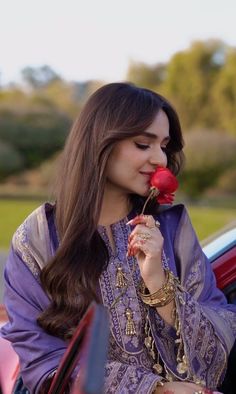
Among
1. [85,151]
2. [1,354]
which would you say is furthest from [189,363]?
[1,354]

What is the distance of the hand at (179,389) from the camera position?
2154 millimetres

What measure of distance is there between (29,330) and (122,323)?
0.26 m

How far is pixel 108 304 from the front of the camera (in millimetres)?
2285

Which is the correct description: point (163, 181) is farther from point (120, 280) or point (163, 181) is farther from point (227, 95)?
point (227, 95)

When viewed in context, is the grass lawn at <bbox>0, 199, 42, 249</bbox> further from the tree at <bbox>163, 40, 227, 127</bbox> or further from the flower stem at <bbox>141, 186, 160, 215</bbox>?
the flower stem at <bbox>141, 186, 160, 215</bbox>

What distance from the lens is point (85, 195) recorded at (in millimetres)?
2295

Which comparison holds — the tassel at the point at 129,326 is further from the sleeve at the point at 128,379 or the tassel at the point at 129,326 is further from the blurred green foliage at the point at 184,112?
the blurred green foliage at the point at 184,112

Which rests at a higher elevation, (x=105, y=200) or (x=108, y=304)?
(x=105, y=200)

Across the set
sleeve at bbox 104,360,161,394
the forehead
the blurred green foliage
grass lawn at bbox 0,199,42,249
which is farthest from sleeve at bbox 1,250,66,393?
the blurred green foliage

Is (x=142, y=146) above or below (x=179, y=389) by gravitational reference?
above

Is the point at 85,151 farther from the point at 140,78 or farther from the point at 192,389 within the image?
the point at 140,78

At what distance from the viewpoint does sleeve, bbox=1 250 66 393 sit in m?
2.22

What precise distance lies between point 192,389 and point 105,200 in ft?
1.95

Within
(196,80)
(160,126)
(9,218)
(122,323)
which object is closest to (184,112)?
(196,80)
